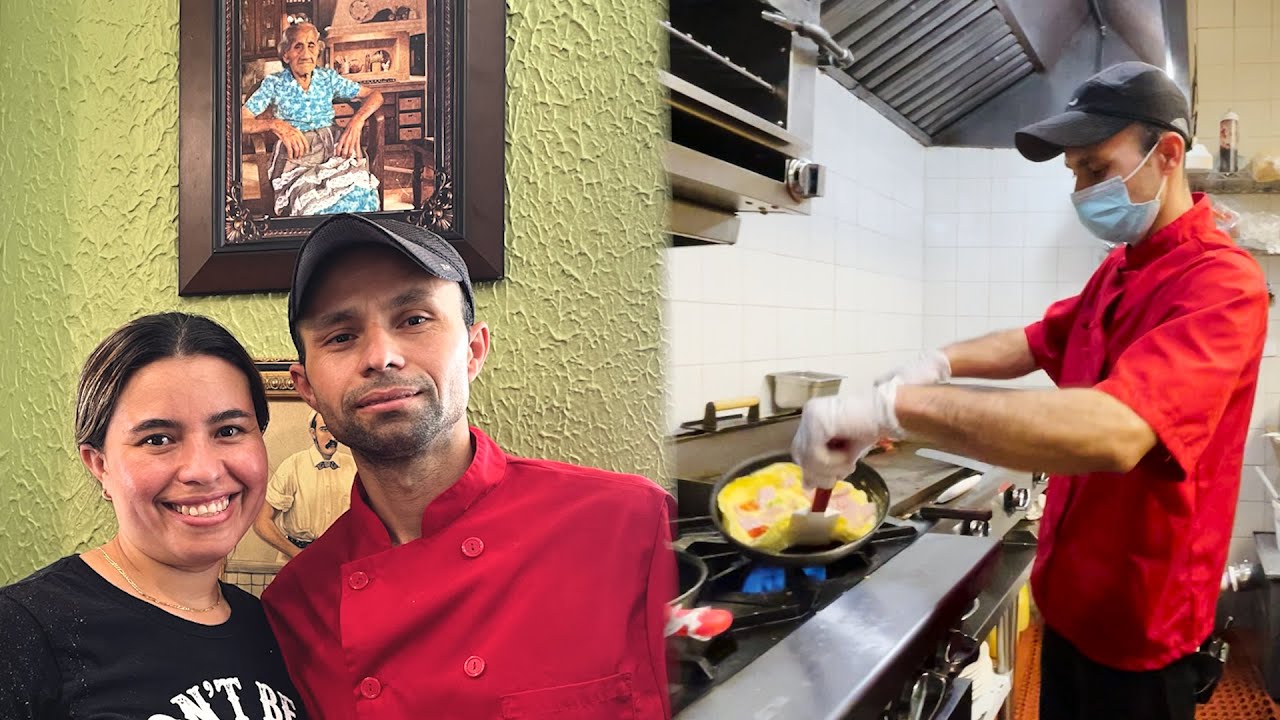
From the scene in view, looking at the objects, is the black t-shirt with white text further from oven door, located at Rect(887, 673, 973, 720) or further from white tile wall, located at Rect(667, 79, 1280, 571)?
white tile wall, located at Rect(667, 79, 1280, 571)

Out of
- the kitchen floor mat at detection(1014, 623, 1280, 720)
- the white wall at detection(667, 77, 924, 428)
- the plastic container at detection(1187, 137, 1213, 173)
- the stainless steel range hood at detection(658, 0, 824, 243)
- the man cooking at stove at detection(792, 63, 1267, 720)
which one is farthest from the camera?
the plastic container at detection(1187, 137, 1213, 173)

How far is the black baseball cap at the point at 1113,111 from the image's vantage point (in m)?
1.43

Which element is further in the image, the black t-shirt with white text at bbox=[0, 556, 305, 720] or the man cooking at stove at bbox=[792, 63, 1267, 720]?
the man cooking at stove at bbox=[792, 63, 1267, 720]

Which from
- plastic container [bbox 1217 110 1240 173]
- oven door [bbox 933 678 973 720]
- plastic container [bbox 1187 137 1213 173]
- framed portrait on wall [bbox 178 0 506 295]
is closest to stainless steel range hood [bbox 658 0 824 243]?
framed portrait on wall [bbox 178 0 506 295]

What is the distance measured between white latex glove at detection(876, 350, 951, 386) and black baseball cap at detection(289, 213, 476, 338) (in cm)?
117

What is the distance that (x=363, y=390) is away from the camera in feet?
1.77

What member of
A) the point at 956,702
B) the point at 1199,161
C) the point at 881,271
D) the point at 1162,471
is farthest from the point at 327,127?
the point at 1199,161

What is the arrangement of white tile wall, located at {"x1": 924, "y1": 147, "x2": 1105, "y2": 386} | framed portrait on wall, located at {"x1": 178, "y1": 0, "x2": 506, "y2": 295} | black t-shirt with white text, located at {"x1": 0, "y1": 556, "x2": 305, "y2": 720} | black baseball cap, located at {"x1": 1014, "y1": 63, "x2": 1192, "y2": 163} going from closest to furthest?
black t-shirt with white text, located at {"x1": 0, "y1": 556, "x2": 305, "y2": 720}, framed portrait on wall, located at {"x1": 178, "y1": 0, "x2": 506, "y2": 295}, black baseball cap, located at {"x1": 1014, "y1": 63, "x2": 1192, "y2": 163}, white tile wall, located at {"x1": 924, "y1": 147, "x2": 1105, "y2": 386}

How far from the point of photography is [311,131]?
0.62m

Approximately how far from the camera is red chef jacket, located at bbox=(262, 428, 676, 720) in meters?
0.56

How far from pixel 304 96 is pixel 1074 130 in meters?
1.29

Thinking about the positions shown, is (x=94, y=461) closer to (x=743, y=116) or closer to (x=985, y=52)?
(x=743, y=116)

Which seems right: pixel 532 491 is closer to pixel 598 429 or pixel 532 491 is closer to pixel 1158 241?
pixel 598 429

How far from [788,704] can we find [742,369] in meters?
1.41
